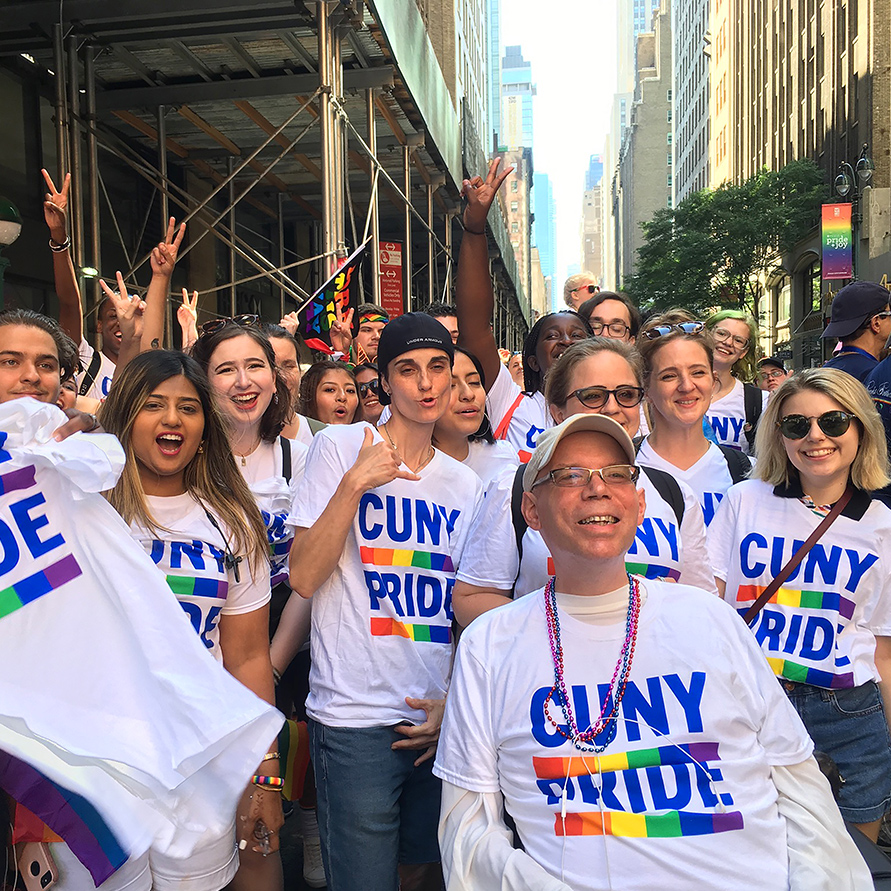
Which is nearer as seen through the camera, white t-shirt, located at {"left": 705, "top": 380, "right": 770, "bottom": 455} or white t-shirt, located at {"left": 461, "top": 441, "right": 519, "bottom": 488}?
white t-shirt, located at {"left": 461, "top": 441, "right": 519, "bottom": 488}

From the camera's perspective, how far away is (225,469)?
3076 mm

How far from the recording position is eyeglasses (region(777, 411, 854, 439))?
11.0 ft

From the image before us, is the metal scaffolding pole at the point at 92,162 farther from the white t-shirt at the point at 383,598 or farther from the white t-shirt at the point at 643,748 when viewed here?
the white t-shirt at the point at 643,748

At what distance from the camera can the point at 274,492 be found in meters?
3.74

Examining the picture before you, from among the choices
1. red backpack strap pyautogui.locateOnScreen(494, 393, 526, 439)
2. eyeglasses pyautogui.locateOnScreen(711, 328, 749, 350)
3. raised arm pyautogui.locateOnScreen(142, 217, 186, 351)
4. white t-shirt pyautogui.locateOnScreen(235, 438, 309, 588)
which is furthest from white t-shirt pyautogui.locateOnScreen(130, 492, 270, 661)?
eyeglasses pyautogui.locateOnScreen(711, 328, 749, 350)

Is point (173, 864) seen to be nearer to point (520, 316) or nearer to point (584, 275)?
point (584, 275)

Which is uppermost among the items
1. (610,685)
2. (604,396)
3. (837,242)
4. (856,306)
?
(837,242)

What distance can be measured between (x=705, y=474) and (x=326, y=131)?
6.20 meters

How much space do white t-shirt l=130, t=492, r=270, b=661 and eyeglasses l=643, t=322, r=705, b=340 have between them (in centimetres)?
226

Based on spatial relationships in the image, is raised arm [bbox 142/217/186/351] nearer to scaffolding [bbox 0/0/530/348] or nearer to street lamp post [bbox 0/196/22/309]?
scaffolding [bbox 0/0/530/348]

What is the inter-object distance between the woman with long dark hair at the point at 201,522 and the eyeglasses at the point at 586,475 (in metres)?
1.14

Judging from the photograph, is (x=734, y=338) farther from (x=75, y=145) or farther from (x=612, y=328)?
(x=75, y=145)

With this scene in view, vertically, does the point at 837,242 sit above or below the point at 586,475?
above

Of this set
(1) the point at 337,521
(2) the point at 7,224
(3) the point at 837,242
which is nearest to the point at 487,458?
(1) the point at 337,521
